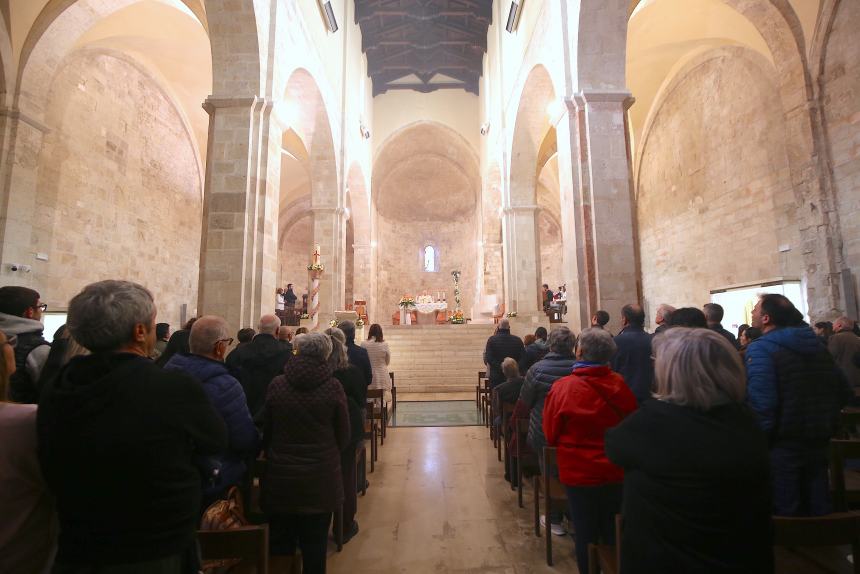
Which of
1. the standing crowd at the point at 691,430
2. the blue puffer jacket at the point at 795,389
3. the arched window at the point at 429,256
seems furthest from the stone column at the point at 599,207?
the arched window at the point at 429,256

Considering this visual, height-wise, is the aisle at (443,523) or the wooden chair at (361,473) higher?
the wooden chair at (361,473)

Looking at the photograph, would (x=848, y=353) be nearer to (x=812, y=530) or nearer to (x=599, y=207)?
(x=599, y=207)

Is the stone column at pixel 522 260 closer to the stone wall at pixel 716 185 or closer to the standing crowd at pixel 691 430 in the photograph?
the stone wall at pixel 716 185

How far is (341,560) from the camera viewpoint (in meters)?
3.01

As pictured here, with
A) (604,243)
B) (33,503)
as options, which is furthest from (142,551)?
(604,243)

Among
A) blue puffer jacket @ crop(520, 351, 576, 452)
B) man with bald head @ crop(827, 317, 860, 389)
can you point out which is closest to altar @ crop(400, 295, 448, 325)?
man with bald head @ crop(827, 317, 860, 389)

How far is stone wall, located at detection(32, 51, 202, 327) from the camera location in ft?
31.1

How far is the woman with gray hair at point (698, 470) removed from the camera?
52.3 inches

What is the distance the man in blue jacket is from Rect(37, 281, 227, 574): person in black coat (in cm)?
262

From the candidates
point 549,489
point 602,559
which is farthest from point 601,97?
point 602,559

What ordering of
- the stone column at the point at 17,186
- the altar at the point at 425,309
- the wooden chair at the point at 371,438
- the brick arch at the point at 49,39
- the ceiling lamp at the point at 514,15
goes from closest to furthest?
the wooden chair at the point at 371,438 < the stone column at the point at 17,186 < the brick arch at the point at 49,39 < the ceiling lamp at the point at 514,15 < the altar at the point at 425,309

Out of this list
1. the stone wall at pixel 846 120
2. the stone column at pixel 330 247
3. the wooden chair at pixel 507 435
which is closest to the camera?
the wooden chair at pixel 507 435

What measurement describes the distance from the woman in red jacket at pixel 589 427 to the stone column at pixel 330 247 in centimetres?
1092

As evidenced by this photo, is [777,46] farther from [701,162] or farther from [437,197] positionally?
[437,197]
